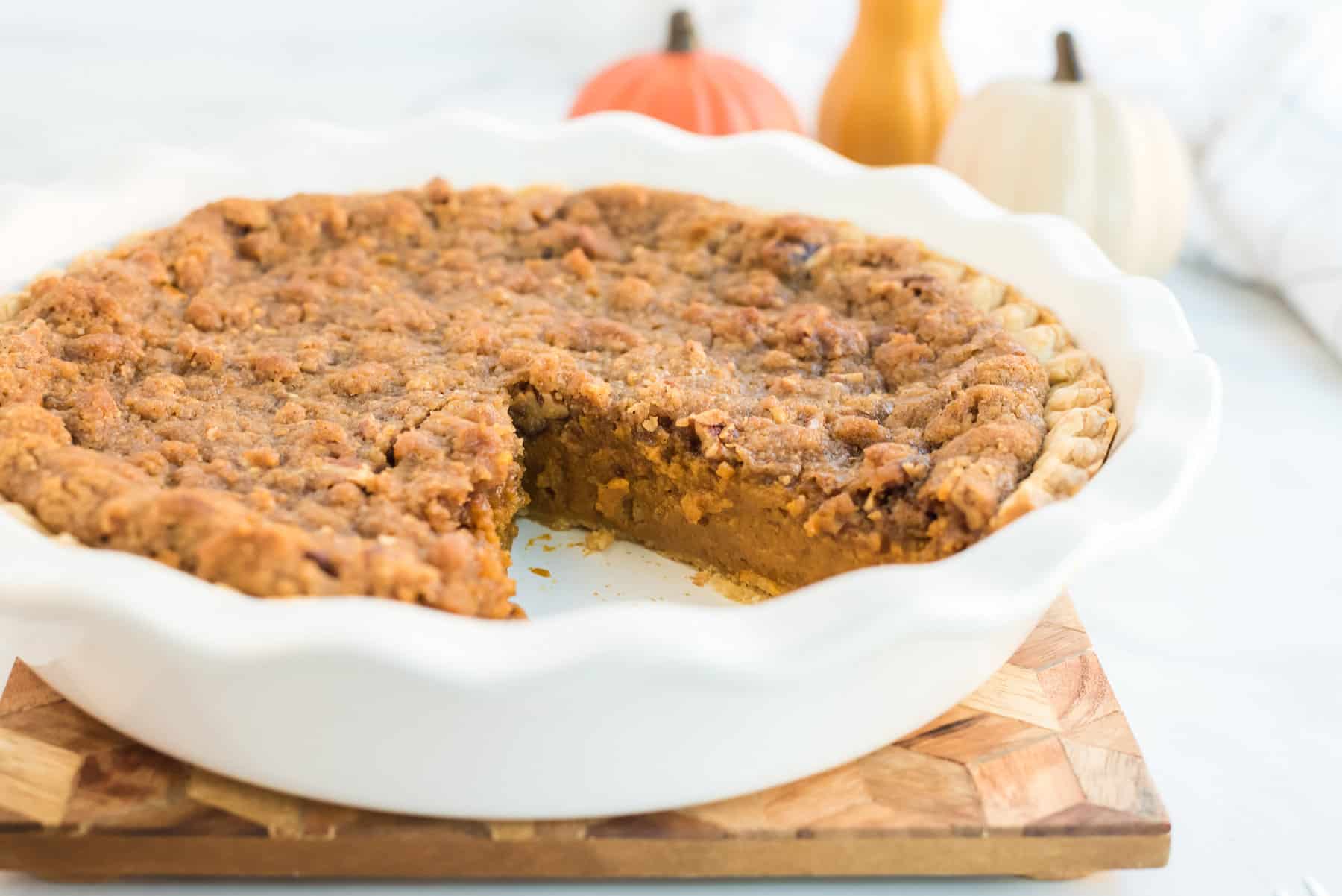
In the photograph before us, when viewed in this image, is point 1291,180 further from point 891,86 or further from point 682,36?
point 682,36

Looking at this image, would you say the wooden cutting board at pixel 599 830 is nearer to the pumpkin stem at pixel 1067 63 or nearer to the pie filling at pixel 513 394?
the pie filling at pixel 513 394

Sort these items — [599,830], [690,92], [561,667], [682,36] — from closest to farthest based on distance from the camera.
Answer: [561,667] → [599,830] → [690,92] → [682,36]

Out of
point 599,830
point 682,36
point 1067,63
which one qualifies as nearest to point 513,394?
point 599,830

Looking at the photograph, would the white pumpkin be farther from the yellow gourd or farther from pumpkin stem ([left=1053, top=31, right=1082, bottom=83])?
the yellow gourd

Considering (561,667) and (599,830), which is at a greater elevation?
(561,667)

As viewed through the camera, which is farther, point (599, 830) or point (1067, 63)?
point (1067, 63)

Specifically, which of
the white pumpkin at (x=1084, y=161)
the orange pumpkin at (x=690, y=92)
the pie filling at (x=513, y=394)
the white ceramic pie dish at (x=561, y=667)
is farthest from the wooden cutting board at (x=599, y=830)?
the orange pumpkin at (x=690, y=92)
